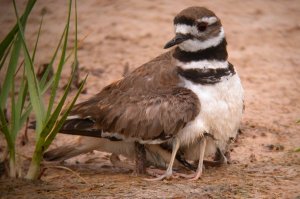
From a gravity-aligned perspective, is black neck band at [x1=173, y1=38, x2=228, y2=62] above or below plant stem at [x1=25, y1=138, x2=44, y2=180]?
above

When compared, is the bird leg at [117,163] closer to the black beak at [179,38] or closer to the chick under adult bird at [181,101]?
the chick under adult bird at [181,101]

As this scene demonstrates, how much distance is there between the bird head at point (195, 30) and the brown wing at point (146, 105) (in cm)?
24

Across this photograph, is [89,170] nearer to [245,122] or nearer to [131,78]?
[131,78]

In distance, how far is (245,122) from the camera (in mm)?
6785

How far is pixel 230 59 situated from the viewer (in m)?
8.14

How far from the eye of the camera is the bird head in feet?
18.1

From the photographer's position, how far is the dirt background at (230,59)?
16.3ft

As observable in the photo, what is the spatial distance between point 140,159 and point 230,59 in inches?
113

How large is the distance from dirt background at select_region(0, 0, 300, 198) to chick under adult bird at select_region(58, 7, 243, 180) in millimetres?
339

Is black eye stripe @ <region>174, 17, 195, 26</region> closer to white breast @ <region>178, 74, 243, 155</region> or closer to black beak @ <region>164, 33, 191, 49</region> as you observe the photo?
black beak @ <region>164, 33, 191, 49</region>

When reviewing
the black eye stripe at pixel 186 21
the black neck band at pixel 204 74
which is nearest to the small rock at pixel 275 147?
the black neck band at pixel 204 74

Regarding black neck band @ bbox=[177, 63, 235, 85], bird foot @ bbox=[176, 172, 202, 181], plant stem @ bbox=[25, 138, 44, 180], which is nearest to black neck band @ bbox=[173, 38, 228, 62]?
black neck band @ bbox=[177, 63, 235, 85]

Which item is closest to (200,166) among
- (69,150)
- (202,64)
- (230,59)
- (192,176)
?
(192,176)

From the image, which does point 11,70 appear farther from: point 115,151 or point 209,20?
point 209,20
